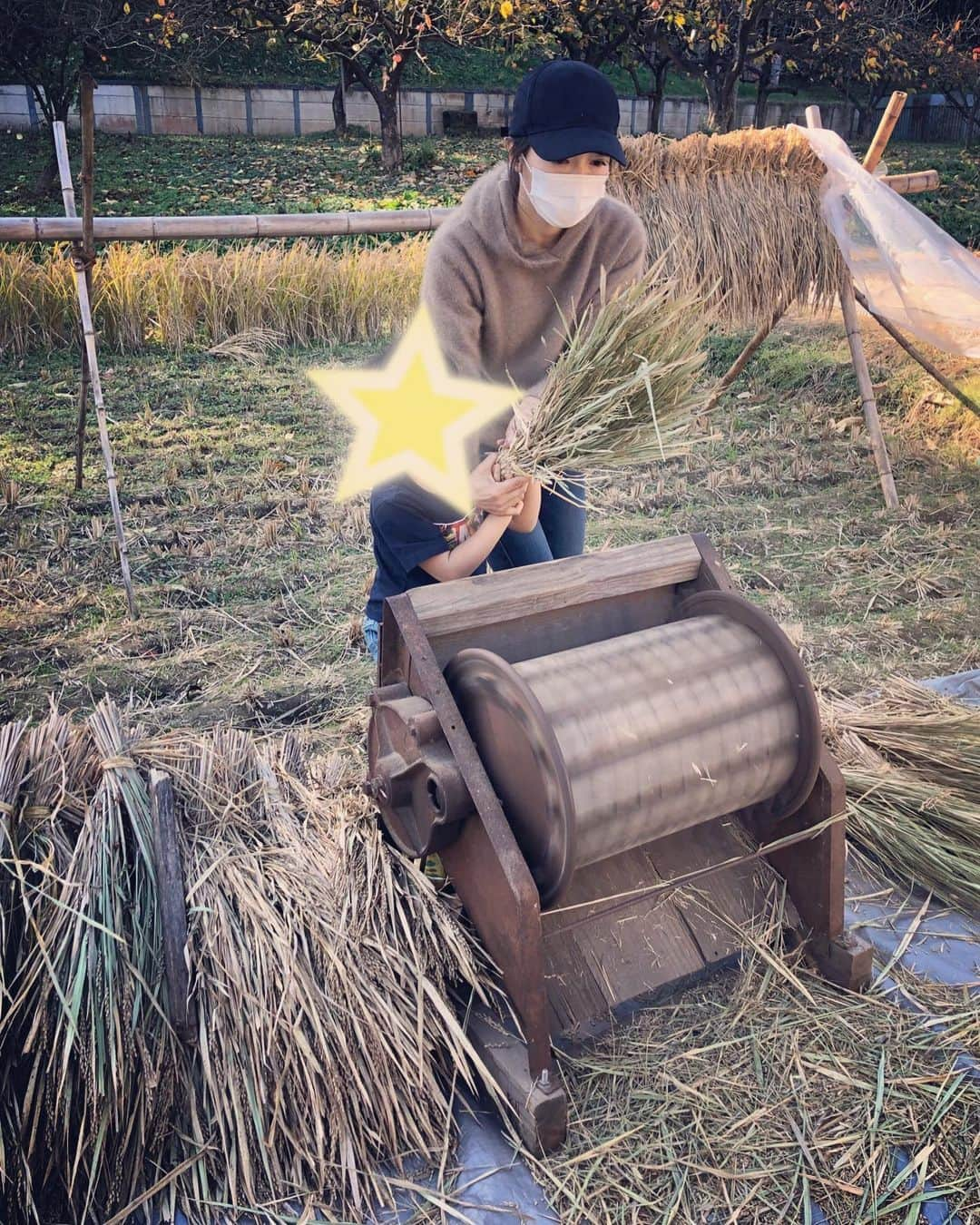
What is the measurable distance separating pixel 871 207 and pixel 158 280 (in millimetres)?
4964

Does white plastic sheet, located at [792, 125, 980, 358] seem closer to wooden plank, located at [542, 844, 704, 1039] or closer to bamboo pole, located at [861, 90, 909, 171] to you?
bamboo pole, located at [861, 90, 909, 171]

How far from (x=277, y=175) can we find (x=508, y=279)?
51.8 ft

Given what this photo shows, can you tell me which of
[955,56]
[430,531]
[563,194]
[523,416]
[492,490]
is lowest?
[430,531]

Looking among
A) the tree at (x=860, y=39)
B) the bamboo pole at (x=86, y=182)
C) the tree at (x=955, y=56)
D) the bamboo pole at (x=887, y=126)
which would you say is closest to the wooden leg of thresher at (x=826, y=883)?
the bamboo pole at (x=86, y=182)

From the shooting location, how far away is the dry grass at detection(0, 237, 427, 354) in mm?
7496

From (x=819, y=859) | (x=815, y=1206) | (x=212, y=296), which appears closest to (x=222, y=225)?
(x=212, y=296)

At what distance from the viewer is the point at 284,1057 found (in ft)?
6.41

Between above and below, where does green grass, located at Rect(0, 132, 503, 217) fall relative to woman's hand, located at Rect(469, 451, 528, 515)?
below

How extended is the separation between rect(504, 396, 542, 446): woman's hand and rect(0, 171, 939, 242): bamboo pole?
2830 mm

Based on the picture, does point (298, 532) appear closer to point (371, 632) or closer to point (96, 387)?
point (96, 387)

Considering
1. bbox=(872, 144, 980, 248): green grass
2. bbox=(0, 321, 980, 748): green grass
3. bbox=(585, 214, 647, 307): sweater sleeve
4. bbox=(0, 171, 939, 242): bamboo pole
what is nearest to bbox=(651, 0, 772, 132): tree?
bbox=(872, 144, 980, 248): green grass

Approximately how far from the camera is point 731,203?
18.8 feet

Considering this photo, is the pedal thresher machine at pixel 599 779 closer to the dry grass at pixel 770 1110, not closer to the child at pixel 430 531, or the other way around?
the dry grass at pixel 770 1110

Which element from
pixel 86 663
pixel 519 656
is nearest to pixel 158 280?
pixel 86 663
